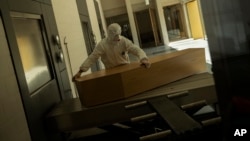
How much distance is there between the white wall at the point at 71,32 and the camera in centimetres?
418

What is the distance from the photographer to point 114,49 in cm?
330

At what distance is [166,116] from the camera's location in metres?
1.62

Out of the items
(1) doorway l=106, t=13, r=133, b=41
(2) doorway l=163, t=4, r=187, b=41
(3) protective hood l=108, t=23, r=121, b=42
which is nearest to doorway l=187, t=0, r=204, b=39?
(2) doorway l=163, t=4, r=187, b=41

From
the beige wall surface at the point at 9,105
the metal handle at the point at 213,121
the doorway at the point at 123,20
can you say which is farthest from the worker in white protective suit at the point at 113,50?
the doorway at the point at 123,20

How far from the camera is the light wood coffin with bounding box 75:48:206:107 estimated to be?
2627mm

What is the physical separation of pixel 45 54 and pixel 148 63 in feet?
3.86

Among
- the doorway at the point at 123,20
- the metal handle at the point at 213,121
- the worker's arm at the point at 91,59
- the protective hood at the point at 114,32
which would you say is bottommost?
the metal handle at the point at 213,121

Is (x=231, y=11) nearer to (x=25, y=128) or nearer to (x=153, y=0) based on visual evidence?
(x=25, y=128)

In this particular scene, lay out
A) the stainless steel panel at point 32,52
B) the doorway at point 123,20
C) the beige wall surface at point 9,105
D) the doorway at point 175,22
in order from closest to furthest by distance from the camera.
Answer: the beige wall surface at point 9,105 → the stainless steel panel at point 32,52 → the doorway at point 123,20 → the doorway at point 175,22

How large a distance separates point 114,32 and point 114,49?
20 centimetres

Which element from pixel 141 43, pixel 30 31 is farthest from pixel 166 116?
pixel 141 43

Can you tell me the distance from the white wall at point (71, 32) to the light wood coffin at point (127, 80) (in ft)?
4.90

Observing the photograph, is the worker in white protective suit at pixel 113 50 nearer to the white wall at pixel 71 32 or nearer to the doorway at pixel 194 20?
the white wall at pixel 71 32

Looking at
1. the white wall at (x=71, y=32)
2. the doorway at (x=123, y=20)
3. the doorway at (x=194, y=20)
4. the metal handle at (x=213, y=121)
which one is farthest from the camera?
the doorway at (x=123, y=20)
